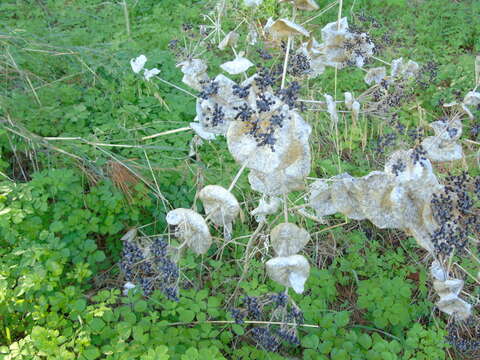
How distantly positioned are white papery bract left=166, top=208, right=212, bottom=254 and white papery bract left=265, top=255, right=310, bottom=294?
20cm

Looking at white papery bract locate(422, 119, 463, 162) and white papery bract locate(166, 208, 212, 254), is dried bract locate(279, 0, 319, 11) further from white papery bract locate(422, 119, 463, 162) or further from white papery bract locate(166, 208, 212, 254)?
white papery bract locate(166, 208, 212, 254)

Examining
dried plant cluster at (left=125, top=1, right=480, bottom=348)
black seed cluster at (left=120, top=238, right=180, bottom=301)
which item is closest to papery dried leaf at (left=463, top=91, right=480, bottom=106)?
dried plant cluster at (left=125, top=1, right=480, bottom=348)

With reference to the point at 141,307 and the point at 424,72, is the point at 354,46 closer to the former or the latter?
the point at 424,72

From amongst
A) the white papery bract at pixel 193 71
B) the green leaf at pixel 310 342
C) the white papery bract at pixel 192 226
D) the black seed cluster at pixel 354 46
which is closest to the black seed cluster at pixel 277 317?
the green leaf at pixel 310 342

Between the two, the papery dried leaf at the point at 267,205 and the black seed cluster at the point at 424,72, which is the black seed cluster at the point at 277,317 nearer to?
the papery dried leaf at the point at 267,205

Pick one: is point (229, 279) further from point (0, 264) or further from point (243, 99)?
point (243, 99)

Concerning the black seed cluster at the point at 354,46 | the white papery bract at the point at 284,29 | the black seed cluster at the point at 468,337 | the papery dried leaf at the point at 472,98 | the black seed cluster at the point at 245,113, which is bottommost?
the black seed cluster at the point at 468,337

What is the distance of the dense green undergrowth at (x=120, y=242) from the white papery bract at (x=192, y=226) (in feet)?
1.61

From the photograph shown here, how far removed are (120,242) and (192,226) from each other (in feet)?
3.89

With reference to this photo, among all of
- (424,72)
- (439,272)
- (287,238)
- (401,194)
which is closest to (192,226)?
(287,238)

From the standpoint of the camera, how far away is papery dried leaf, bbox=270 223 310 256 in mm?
1360

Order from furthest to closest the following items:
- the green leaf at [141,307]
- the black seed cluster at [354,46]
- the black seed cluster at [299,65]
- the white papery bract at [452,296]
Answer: the green leaf at [141,307] < the black seed cluster at [354,46] < the black seed cluster at [299,65] < the white papery bract at [452,296]

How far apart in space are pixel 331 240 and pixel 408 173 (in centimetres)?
142

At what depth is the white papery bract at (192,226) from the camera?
1.31m
